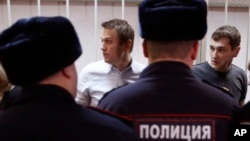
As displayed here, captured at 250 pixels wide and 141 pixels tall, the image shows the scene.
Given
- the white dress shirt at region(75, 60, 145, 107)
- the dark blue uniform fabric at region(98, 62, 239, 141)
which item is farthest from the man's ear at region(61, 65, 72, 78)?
the white dress shirt at region(75, 60, 145, 107)

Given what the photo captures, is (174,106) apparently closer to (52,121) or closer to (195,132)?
(195,132)

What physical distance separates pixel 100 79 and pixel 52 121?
1.26 metres

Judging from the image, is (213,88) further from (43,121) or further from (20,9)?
(20,9)

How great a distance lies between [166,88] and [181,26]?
153 mm

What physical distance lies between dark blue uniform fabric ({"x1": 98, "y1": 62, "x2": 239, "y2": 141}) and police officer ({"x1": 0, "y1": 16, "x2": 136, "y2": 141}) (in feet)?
0.33

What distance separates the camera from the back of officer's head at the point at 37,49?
0.74 metres

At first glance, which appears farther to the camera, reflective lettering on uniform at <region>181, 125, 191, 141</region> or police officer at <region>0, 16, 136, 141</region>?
reflective lettering on uniform at <region>181, 125, 191, 141</region>

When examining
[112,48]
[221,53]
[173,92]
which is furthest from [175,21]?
[221,53]


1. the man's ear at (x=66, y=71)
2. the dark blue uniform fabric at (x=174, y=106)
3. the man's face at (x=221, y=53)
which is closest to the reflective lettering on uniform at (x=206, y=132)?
the dark blue uniform fabric at (x=174, y=106)

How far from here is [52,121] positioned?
73 centimetres

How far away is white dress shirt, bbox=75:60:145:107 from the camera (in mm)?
1931

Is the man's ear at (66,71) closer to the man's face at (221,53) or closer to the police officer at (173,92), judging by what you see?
the police officer at (173,92)

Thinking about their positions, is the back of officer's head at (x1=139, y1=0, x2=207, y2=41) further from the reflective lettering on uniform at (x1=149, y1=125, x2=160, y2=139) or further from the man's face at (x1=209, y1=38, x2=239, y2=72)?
the man's face at (x1=209, y1=38, x2=239, y2=72)

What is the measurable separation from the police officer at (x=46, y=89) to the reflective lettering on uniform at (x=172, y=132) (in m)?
0.09
